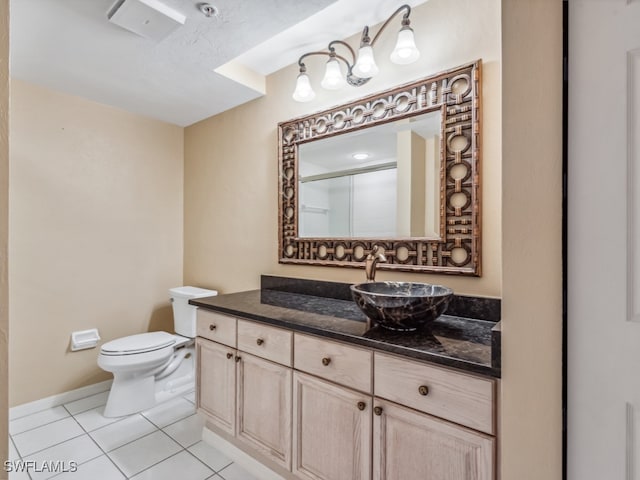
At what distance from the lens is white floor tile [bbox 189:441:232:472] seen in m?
1.70

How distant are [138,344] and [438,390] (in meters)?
1.99

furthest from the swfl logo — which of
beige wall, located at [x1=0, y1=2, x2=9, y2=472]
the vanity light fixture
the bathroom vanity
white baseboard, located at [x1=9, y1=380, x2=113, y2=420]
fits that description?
the vanity light fixture

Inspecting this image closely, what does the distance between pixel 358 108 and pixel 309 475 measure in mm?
1790

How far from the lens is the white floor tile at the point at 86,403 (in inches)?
88.4

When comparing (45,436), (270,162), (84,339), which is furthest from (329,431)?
(84,339)

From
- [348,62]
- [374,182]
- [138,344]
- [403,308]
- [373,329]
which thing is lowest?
[138,344]

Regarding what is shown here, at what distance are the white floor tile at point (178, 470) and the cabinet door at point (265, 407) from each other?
27 centimetres

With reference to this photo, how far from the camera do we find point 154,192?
2.81 metres

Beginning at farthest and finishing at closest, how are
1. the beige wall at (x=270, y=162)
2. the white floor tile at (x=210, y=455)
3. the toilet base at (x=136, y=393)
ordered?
the toilet base at (x=136, y=393), the white floor tile at (x=210, y=455), the beige wall at (x=270, y=162)

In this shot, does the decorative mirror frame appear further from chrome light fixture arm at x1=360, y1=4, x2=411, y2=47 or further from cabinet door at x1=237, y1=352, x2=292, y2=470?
cabinet door at x1=237, y1=352, x2=292, y2=470

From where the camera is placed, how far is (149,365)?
2.14 metres

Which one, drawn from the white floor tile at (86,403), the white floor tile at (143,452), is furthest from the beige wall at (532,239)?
the white floor tile at (86,403)

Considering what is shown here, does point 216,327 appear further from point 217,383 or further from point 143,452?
point 143,452

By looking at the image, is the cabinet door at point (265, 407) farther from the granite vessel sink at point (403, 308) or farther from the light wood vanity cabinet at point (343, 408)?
the granite vessel sink at point (403, 308)
